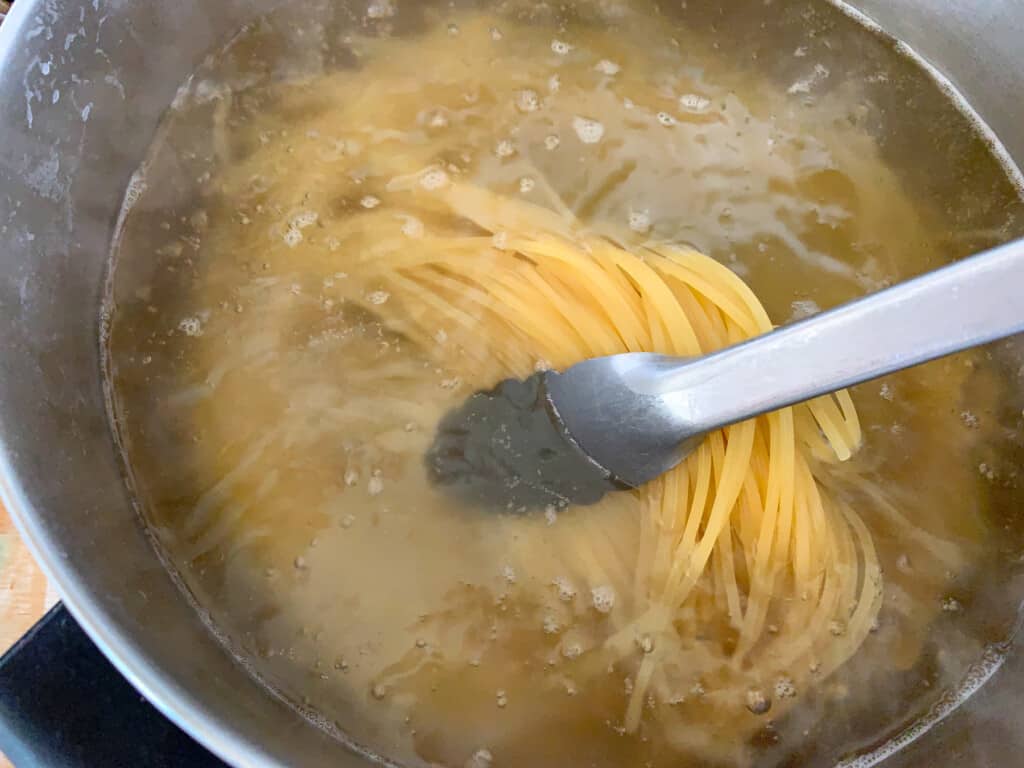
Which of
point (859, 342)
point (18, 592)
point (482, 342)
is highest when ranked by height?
point (859, 342)

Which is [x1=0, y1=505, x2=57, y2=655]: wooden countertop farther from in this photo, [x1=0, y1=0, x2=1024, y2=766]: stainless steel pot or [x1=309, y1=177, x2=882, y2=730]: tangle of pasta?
[x1=309, y1=177, x2=882, y2=730]: tangle of pasta

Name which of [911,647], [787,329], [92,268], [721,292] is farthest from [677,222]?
[92,268]

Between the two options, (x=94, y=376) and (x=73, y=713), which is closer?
(x=73, y=713)

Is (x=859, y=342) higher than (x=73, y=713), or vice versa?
(x=859, y=342)

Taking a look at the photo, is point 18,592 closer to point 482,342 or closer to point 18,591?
point 18,591

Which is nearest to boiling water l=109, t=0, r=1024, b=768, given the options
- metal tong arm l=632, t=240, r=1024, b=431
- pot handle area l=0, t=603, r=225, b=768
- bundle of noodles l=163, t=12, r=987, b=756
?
bundle of noodles l=163, t=12, r=987, b=756

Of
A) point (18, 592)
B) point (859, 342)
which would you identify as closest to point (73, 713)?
point (18, 592)
